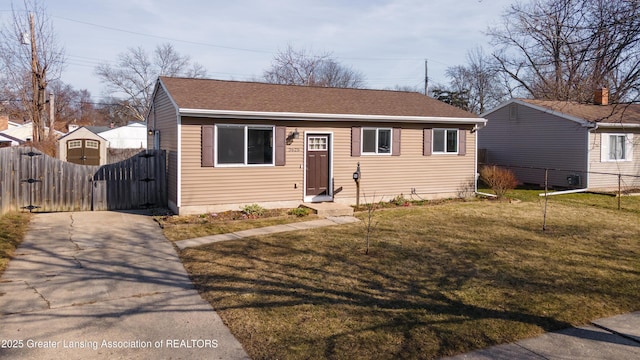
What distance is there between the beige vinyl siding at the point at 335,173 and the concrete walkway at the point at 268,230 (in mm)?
1961

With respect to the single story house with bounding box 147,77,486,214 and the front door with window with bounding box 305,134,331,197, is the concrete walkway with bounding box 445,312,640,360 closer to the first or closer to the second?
the single story house with bounding box 147,77,486,214

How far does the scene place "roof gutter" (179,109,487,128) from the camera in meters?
12.4

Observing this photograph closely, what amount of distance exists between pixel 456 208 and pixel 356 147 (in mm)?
3470

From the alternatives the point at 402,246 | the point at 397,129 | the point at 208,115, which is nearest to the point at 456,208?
the point at 397,129

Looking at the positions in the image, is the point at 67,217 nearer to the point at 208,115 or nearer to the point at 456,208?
the point at 208,115

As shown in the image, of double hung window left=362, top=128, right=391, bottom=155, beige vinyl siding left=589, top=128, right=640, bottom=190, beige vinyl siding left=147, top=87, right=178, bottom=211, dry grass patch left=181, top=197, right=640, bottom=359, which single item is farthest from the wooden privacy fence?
beige vinyl siding left=589, top=128, right=640, bottom=190

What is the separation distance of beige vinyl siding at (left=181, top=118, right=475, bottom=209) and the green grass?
361cm

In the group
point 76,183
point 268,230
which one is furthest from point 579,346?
point 76,183

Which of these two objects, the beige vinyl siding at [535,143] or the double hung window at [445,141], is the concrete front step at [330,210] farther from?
the beige vinyl siding at [535,143]

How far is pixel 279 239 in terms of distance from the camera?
9773 millimetres

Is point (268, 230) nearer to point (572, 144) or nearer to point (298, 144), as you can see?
point (298, 144)

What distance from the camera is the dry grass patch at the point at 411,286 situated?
5.05 meters

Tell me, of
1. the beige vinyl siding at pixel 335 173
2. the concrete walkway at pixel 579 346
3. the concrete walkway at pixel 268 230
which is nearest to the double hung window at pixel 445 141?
the beige vinyl siding at pixel 335 173

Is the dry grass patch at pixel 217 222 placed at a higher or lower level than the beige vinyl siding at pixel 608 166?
lower
